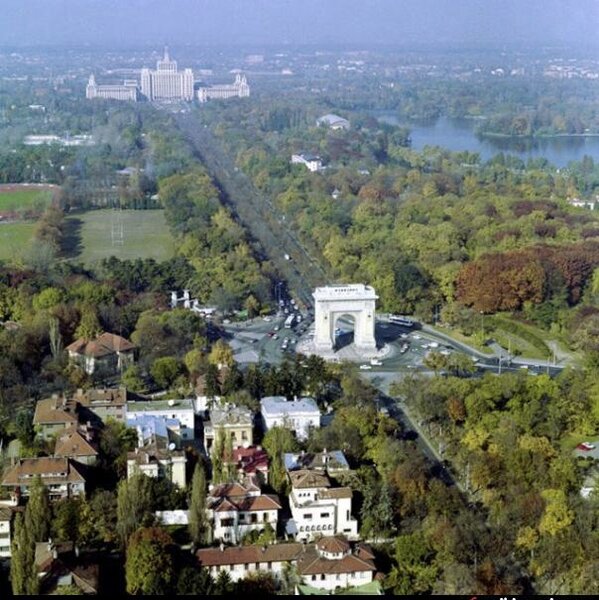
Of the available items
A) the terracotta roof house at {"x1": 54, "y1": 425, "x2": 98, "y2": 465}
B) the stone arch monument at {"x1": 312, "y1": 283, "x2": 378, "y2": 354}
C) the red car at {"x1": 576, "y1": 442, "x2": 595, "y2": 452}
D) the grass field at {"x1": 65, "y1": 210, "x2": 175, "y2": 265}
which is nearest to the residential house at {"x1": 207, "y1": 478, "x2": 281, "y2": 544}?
the terracotta roof house at {"x1": 54, "y1": 425, "x2": 98, "y2": 465}

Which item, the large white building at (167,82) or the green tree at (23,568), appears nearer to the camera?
the green tree at (23,568)

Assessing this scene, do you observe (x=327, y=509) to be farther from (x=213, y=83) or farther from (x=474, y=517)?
(x=213, y=83)

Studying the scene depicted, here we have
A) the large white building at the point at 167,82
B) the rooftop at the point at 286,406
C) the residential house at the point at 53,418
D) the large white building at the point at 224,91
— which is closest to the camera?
the residential house at the point at 53,418

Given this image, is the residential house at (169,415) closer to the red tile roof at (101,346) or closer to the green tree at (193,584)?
the red tile roof at (101,346)

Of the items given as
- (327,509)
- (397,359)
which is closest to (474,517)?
(327,509)

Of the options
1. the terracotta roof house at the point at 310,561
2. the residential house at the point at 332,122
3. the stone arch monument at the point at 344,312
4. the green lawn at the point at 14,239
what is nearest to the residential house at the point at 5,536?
Answer: the terracotta roof house at the point at 310,561

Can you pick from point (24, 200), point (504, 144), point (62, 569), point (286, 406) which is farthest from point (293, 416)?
point (504, 144)
